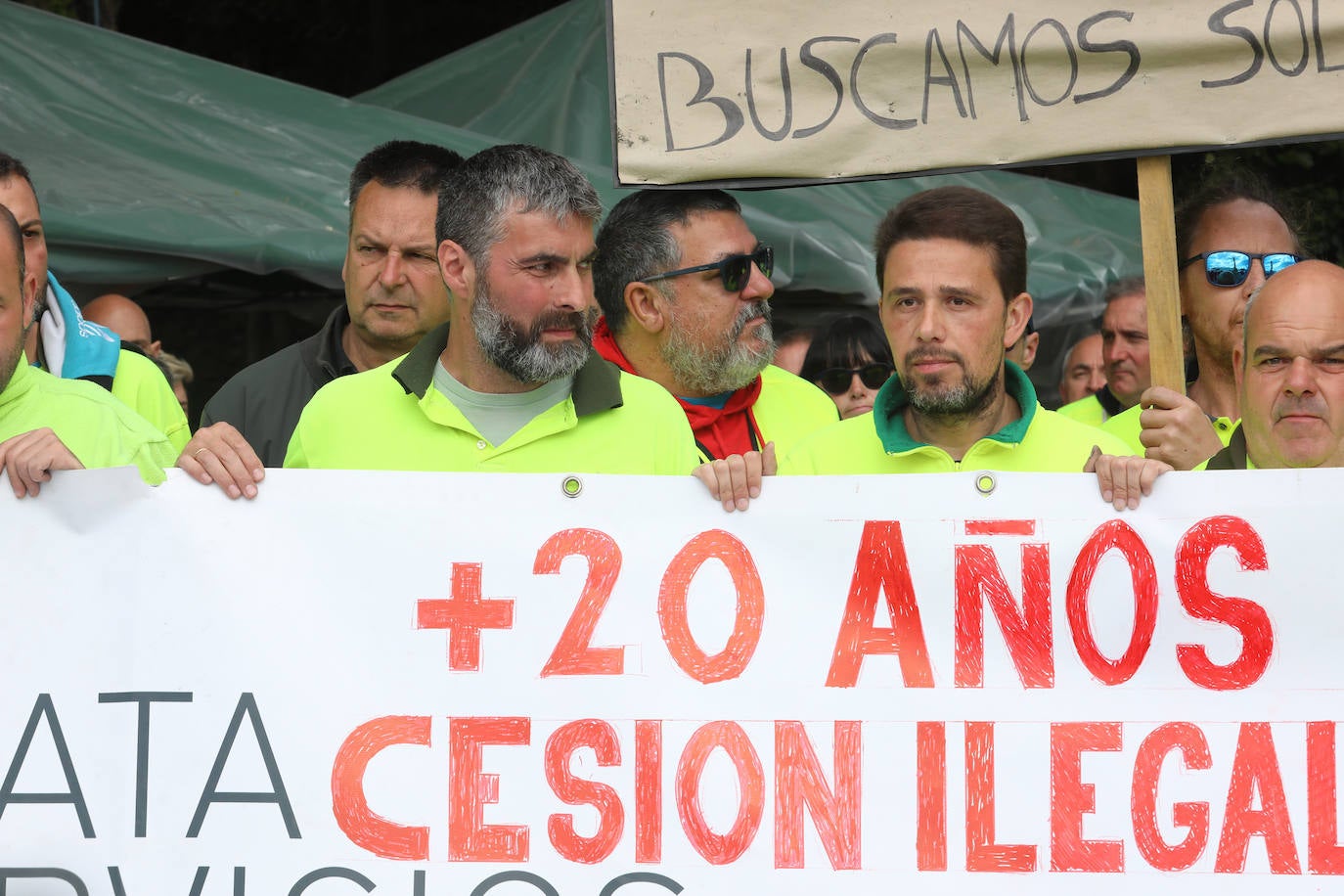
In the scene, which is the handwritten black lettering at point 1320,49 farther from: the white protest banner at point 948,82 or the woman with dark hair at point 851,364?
the woman with dark hair at point 851,364

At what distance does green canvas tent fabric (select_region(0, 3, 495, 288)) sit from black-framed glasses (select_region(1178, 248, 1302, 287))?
3.35m

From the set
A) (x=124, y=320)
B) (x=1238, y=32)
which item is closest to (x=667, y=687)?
(x=1238, y=32)

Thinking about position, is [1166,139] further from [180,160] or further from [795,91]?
[180,160]

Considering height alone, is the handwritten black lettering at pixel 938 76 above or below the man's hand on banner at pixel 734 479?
above

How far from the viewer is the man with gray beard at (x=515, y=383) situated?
303 cm

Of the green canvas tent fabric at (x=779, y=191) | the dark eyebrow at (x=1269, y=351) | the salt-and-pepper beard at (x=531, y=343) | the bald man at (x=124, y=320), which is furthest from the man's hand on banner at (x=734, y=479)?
the green canvas tent fabric at (x=779, y=191)

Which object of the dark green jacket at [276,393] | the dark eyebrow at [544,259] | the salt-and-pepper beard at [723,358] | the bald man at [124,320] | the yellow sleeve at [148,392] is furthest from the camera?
the bald man at [124,320]

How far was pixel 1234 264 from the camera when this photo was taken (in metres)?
3.73

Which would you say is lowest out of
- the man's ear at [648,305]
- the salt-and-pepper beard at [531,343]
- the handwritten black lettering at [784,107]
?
the salt-and-pepper beard at [531,343]

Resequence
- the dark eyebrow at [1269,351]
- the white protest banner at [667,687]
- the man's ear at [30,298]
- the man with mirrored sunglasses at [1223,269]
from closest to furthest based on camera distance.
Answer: the white protest banner at [667,687], the dark eyebrow at [1269,351], the man's ear at [30,298], the man with mirrored sunglasses at [1223,269]

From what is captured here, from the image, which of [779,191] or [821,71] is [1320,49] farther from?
[779,191]

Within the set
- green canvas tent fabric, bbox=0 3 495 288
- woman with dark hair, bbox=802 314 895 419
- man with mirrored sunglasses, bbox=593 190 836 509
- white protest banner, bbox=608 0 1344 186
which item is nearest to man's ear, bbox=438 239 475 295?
white protest banner, bbox=608 0 1344 186

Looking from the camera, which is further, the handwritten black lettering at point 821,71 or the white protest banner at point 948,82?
the handwritten black lettering at point 821,71

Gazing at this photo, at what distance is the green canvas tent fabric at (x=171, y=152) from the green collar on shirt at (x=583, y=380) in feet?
9.81
